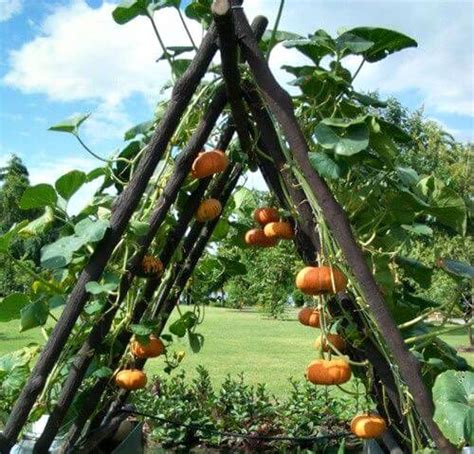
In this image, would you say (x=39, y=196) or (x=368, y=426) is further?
(x=39, y=196)

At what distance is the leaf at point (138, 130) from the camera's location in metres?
2.37

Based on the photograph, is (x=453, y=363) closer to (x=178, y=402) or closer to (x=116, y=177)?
(x=116, y=177)

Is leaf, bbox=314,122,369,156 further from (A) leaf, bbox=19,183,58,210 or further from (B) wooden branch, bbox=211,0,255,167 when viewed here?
(A) leaf, bbox=19,183,58,210

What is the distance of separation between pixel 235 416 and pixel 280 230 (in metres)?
2.62

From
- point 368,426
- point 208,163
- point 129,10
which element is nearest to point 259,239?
point 208,163

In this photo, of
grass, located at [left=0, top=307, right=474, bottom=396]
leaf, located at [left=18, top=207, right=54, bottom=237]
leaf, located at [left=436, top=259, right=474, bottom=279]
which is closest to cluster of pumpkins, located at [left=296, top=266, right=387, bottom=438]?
leaf, located at [left=436, top=259, right=474, bottom=279]

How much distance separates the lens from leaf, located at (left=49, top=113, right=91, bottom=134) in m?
2.24

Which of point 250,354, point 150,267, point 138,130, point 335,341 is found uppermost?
point 250,354

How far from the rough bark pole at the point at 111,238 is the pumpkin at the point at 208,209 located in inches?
13.8

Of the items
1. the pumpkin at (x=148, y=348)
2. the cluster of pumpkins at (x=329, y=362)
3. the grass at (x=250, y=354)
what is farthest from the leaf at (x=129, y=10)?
the grass at (x=250, y=354)

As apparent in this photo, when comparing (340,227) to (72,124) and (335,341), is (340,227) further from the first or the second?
(72,124)

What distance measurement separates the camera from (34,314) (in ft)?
7.15

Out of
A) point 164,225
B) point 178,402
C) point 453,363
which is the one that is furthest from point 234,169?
point 178,402

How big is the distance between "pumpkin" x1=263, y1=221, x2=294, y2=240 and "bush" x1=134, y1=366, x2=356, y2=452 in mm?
2165
